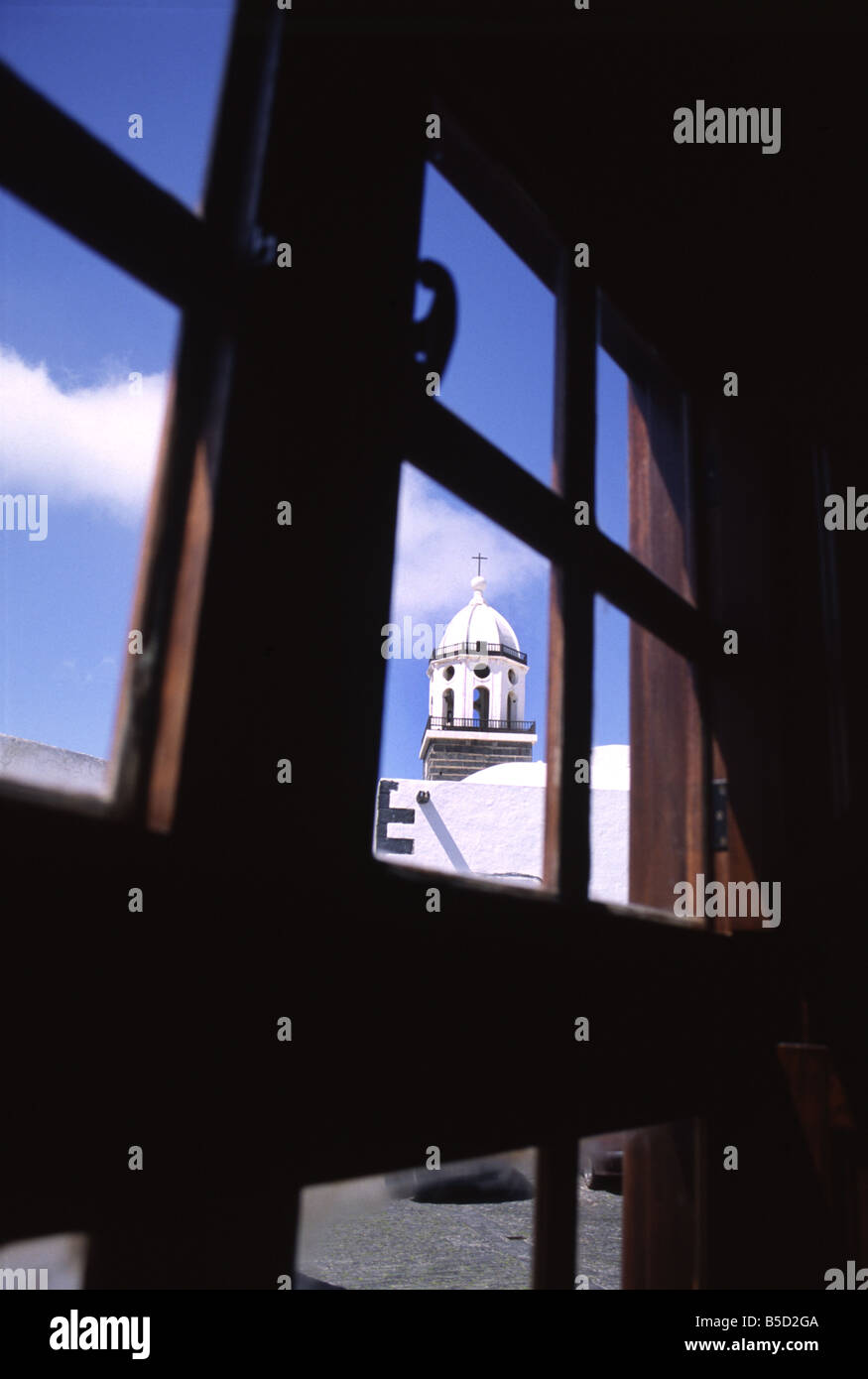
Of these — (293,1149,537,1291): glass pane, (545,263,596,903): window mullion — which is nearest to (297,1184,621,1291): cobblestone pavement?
(293,1149,537,1291): glass pane

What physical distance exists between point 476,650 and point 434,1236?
26.4 meters

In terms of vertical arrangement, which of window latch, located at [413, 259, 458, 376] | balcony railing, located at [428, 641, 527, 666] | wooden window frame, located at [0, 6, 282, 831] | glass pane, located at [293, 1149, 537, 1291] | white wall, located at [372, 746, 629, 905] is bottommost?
glass pane, located at [293, 1149, 537, 1291]

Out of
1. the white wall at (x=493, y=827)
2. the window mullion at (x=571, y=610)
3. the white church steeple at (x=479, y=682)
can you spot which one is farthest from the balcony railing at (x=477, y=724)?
the window mullion at (x=571, y=610)

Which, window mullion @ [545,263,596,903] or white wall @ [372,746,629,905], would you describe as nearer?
window mullion @ [545,263,596,903]

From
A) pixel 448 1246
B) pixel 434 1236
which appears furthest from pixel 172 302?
pixel 434 1236

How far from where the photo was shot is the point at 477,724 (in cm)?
3222

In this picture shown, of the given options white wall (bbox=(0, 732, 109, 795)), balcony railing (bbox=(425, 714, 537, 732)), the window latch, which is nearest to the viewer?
the window latch

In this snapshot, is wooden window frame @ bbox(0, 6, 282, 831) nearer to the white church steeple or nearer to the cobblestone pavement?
the cobblestone pavement

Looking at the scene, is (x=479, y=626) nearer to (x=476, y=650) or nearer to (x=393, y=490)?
(x=476, y=650)

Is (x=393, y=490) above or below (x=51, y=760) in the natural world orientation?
below

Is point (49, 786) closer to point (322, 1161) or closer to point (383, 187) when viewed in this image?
point (322, 1161)

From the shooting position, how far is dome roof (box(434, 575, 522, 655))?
33062 millimetres
